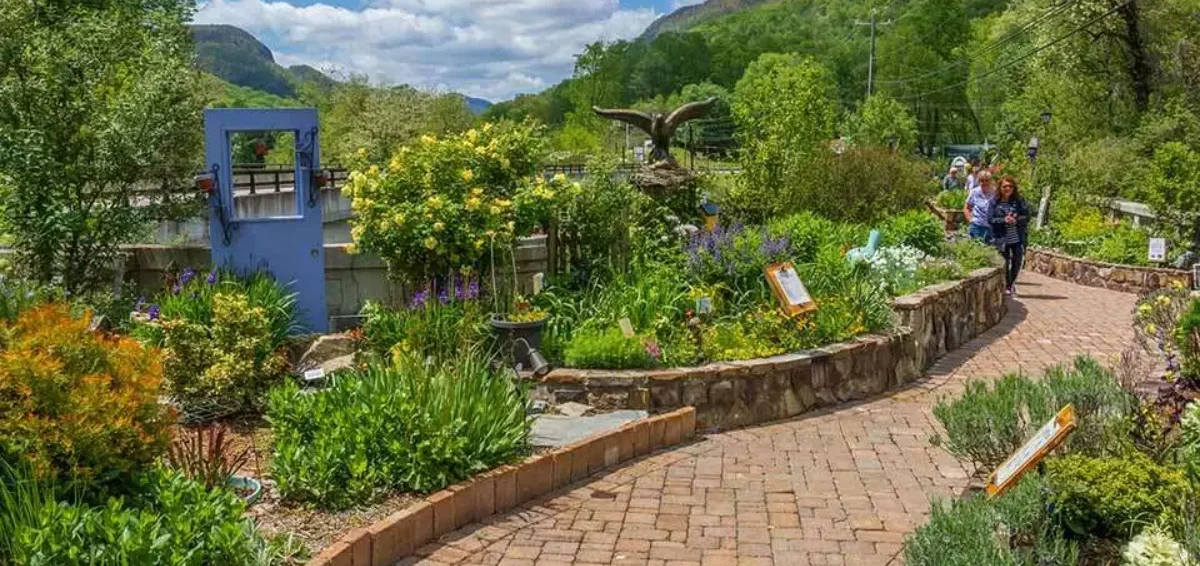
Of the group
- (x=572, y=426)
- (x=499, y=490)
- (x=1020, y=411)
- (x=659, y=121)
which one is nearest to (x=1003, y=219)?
(x=659, y=121)

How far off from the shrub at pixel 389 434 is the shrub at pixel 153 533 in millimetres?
630

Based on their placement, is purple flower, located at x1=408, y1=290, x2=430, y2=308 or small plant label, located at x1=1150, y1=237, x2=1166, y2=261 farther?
small plant label, located at x1=1150, y1=237, x2=1166, y2=261

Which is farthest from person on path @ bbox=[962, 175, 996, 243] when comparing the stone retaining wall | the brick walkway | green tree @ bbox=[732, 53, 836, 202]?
the brick walkway

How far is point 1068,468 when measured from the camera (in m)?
4.07

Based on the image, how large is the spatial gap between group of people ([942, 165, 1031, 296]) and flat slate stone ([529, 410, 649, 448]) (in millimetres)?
7798

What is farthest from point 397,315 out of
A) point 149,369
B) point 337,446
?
point 149,369

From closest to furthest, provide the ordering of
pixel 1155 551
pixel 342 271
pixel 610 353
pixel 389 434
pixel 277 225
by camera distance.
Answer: pixel 1155 551 → pixel 389 434 → pixel 610 353 → pixel 277 225 → pixel 342 271

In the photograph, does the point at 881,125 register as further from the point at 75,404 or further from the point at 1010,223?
the point at 75,404

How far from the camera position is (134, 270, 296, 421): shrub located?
6383mm

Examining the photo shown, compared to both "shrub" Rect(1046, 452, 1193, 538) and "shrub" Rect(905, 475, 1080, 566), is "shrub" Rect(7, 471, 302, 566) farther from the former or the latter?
"shrub" Rect(1046, 452, 1193, 538)

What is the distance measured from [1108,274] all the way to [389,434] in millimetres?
13326

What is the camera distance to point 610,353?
6961 millimetres

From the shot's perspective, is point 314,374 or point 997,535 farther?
point 314,374

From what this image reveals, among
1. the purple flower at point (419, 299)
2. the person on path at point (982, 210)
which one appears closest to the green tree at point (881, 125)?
the person on path at point (982, 210)
